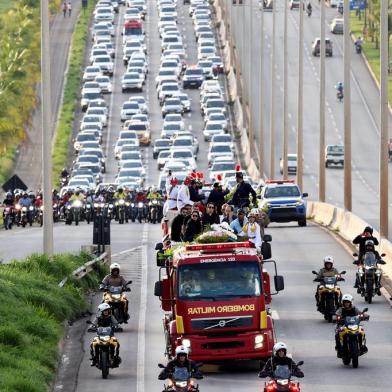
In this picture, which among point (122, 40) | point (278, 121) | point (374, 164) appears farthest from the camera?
point (122, 40)

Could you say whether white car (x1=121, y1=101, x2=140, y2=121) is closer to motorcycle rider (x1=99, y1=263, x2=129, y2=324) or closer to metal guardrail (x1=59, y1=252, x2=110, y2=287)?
metal guardrail (x1=59, y1=252, x2=110, y2=287)

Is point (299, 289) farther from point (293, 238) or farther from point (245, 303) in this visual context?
point (293, 238)

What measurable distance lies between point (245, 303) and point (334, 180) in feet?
241

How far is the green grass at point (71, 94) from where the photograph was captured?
11412 cm

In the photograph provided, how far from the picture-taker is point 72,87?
138 metres

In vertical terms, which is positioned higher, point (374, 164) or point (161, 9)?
point (161, 9)

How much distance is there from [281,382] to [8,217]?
45196 millimetres

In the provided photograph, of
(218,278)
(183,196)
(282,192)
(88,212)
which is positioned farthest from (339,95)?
(218,278)

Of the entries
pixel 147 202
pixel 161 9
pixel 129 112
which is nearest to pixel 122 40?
pixel 161 9

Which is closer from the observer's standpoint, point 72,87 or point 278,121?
point 278,121

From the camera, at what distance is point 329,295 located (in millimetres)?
33906

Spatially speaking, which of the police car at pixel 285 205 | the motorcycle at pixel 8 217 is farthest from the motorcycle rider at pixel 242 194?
the motorcycle at pixel 8 217

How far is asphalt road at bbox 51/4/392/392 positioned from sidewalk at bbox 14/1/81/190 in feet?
198

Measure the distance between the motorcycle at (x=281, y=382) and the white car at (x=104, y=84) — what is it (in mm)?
111392
